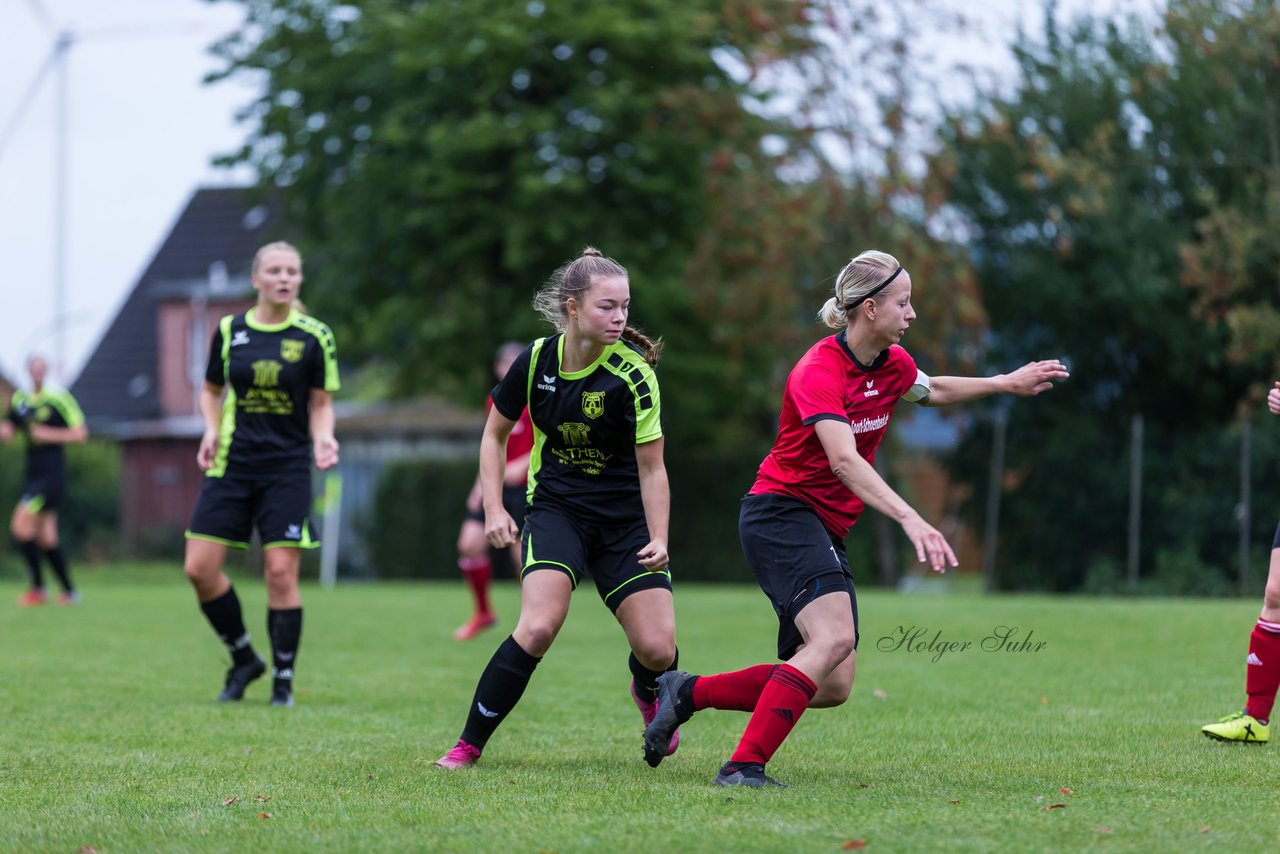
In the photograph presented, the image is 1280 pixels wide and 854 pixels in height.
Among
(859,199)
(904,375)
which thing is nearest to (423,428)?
(859,199)

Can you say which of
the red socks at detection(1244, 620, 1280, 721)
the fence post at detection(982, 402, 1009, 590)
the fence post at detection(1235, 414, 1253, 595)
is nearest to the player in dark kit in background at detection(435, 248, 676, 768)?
the red socks at detection(1244, 620, 1280, 721)

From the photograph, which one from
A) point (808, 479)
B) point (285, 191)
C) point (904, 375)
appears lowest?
point (808, 479)

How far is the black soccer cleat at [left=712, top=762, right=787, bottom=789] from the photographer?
17.3 feet

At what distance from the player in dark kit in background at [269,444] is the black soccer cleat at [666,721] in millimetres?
2770

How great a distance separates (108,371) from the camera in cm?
4422

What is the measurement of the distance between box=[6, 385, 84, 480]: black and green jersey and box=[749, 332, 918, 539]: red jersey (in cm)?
1221

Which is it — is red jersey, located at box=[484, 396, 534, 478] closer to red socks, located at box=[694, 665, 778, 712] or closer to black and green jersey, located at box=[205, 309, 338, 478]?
black and green jersey, located at box=[205, 309, 338, 478]

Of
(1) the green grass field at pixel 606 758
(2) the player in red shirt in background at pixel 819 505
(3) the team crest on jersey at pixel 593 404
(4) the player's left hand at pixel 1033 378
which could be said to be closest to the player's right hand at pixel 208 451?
(1) the green grass field at pixel 606 758

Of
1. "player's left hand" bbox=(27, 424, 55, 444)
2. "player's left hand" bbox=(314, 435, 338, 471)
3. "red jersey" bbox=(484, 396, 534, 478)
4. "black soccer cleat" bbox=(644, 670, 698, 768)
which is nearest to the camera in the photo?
"black soccer cleat" bbox=(644, 670, 698, 768)

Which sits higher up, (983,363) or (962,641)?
(983,363)

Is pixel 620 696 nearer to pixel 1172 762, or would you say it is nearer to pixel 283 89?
pixel 1172 762

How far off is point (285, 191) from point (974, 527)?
43.4 feet

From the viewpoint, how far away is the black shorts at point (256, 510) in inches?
313

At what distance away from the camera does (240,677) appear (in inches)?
328
